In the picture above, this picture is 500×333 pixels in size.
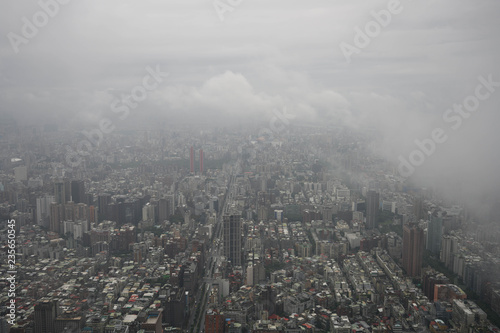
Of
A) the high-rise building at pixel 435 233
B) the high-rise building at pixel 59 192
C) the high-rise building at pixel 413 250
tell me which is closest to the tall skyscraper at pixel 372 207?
the high-rise building at pixel 435 233

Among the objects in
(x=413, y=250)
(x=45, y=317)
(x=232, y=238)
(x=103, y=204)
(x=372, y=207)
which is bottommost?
(x=45, y=317)

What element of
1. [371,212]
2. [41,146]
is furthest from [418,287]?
[41,146]

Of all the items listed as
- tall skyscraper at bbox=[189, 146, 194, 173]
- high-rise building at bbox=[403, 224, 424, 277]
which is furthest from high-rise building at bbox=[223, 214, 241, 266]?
tall skyscraper at bbox=[189, 146, 194, 173]

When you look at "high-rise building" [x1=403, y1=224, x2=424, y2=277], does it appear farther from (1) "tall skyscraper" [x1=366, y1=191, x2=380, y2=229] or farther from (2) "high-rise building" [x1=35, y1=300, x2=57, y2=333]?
(2) "high-rise building" [x1=35, y1=300, x2=57, y2=333]

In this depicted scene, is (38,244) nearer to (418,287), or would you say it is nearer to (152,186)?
(152,186)

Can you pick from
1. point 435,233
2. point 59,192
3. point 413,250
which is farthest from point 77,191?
point 435,233

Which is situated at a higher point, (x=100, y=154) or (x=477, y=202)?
(x=100, y=154)

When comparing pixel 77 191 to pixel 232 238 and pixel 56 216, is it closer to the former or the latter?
pixel 56 216
